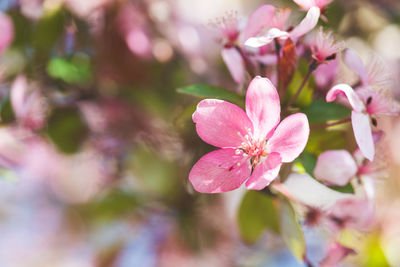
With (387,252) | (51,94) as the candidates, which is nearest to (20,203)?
(51,94)

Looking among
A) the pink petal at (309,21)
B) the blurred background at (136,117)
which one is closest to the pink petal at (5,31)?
the blurred background at (136,117)

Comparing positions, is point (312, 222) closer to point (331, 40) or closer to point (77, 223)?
point (331, 40)

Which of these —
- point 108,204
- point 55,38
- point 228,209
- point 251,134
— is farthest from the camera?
point 228,209

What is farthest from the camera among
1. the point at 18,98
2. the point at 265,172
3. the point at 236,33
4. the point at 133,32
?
the point at 133,32

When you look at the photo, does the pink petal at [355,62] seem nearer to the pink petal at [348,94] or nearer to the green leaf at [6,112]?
the pink petal at [348,94]

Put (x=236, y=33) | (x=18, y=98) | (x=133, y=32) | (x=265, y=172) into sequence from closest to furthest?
(x=265, y=172), (x=236, y=33), (x=18, y=98), (x=133, y=32)

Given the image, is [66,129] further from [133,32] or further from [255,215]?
[255,215]

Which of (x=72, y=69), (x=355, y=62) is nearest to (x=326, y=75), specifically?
(x=355, y=62)
